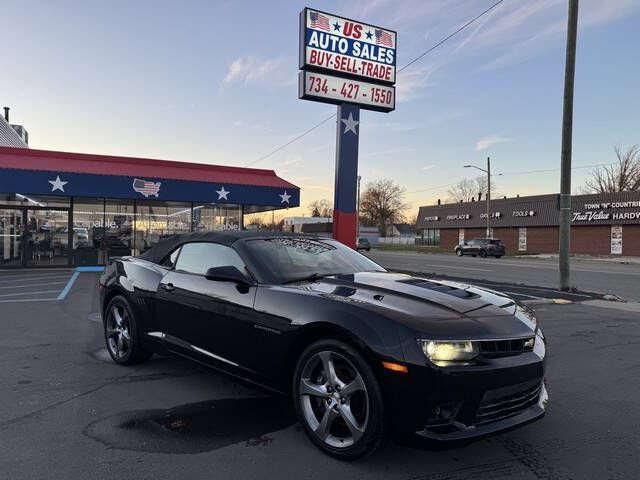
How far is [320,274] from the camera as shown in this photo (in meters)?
4.20

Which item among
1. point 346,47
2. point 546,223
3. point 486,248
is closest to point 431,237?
point 546,223

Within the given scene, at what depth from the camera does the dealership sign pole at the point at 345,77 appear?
13703 millimetres

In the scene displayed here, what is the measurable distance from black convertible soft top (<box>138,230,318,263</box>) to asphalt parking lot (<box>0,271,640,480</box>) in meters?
1.22

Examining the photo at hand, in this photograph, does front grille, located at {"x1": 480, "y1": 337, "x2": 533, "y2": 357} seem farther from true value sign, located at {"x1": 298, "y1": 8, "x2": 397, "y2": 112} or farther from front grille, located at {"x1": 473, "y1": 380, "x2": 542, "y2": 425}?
true value sign, located at {"x1": 298, "y1": 8, "x2": 397, "y2": 112}

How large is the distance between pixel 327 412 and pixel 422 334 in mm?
883

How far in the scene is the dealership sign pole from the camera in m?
13.7

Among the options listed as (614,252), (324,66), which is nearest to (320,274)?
(324,66)

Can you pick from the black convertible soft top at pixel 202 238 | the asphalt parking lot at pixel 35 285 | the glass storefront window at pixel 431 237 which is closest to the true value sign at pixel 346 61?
the asphalt parking lot at pixel 35 285

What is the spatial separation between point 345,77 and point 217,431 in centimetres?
1217

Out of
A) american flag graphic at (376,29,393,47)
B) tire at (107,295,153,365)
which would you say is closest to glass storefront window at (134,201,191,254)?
american flag graphic at (376,29,393,47)

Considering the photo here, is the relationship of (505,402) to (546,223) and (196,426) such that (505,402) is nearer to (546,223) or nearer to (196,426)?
(196,426)

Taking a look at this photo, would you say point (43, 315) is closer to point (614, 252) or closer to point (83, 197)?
point (83, 197)

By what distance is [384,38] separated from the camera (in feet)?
48.5

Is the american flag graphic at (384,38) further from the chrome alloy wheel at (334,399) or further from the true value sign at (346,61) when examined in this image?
the chrome alloy wheel at (334,399)
